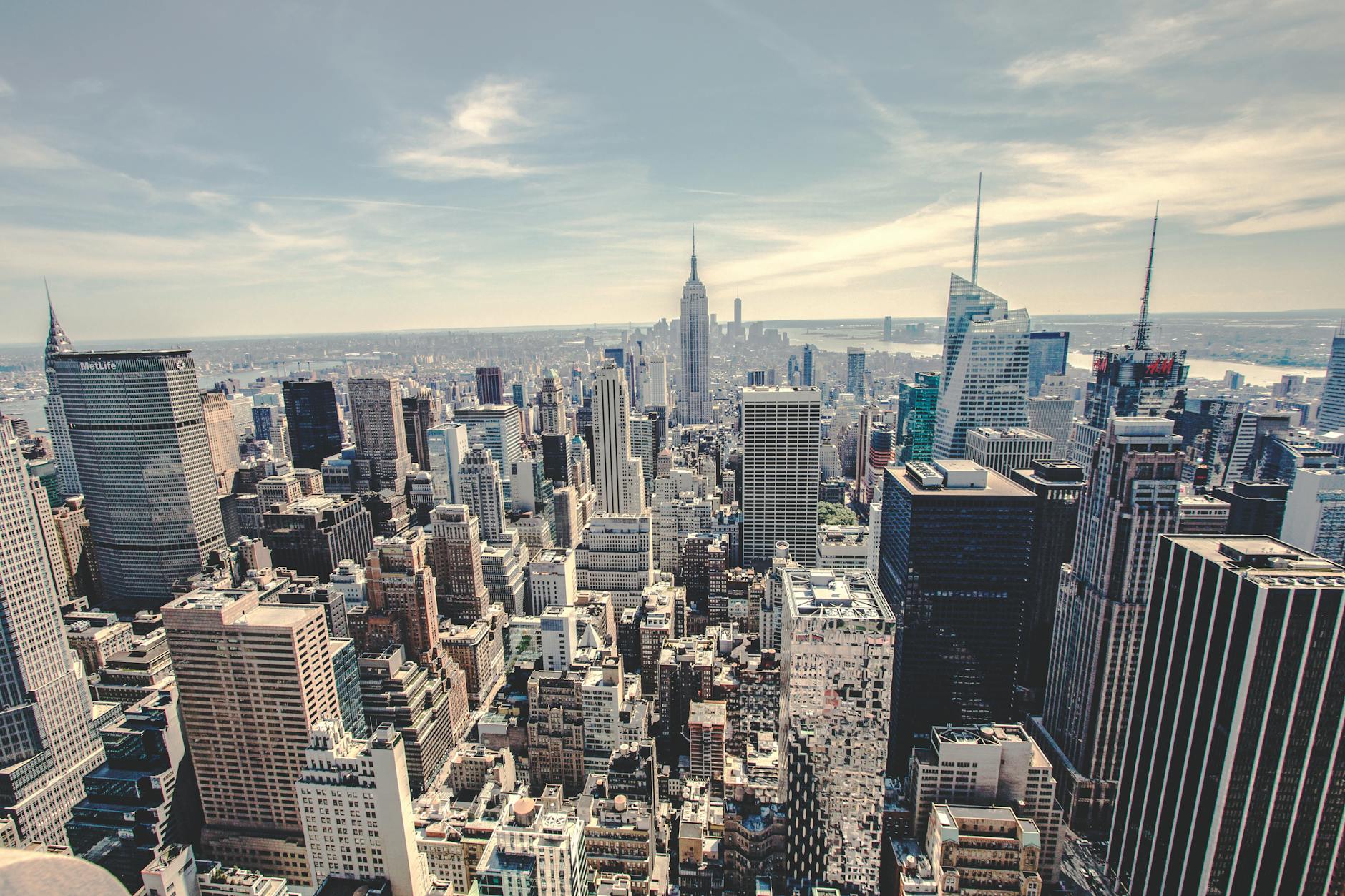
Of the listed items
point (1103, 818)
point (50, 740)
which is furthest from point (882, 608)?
point (50, 740)

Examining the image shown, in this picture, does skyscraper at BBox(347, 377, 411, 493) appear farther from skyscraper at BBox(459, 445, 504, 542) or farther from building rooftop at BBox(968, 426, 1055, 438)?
building rooftop at BBox(968, 426, 1055, 438)

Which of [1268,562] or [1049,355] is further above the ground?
[1049,355]

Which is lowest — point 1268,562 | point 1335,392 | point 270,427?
point 270,427

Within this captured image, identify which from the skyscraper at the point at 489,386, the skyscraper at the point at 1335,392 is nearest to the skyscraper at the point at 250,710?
the skyscraper at the point at 1335,392

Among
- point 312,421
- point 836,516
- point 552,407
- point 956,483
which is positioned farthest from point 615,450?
point 956,483

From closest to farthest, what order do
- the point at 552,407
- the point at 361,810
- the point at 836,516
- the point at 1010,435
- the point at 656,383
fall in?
the point at 361,810, the point at 1010,435, the point at 836,516, the point at 552,407, the point at 656,383

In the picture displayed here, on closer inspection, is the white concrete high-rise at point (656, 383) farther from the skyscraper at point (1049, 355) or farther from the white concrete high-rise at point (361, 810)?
the white concrete high-rise at point (361, 810)

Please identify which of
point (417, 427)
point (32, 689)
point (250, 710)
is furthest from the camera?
point (417, 427)

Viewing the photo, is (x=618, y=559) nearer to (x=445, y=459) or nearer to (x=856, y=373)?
(x=445, y=459)

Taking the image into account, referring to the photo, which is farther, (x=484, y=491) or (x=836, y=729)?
(x=484, y=491)
